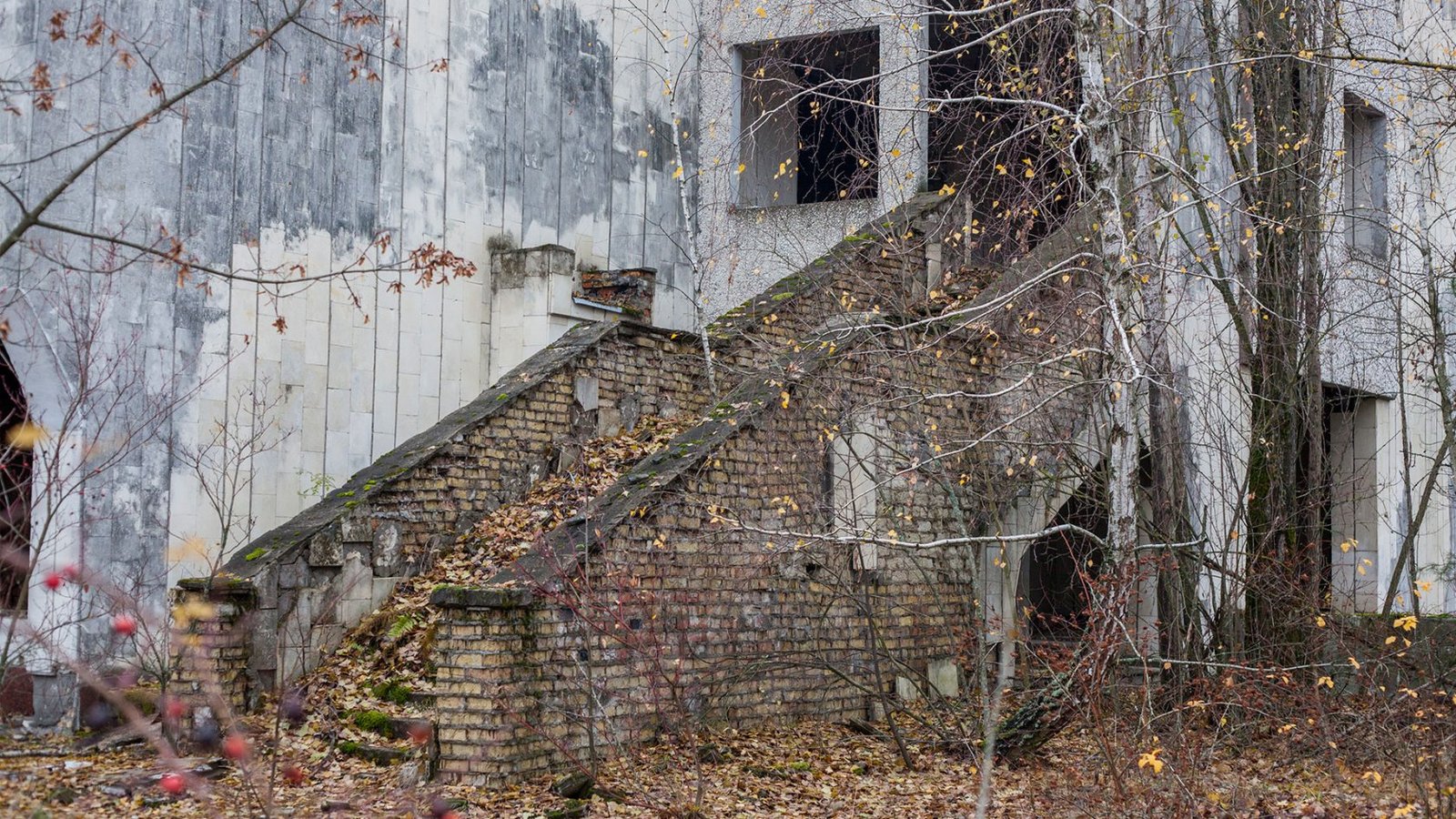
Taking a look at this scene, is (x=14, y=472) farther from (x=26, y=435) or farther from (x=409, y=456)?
(x=409, y=456)

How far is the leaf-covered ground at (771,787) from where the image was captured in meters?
8.42

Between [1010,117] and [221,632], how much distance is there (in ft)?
35.8

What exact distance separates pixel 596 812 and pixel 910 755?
290 cm

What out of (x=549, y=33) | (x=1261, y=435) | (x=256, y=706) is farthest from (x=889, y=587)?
(x=549, y=33)

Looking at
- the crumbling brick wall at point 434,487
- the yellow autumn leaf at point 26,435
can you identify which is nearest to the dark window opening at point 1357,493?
the crumbling brick wall at point 434,487

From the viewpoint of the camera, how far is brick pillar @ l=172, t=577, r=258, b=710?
10.5 metres

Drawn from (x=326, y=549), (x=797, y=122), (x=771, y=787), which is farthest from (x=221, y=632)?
(x=797, y=122)

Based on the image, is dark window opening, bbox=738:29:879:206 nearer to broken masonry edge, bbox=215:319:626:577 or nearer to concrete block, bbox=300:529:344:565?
broken masonry edge, bbox=215:319:626:577

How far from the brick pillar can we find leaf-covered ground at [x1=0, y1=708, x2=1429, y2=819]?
656mm

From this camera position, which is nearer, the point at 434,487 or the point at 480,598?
the point at 480,598

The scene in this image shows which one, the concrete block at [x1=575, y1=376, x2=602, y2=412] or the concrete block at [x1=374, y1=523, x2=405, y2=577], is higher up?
the concrete block at [x1=575, y1=376, x2=602, y2=412]

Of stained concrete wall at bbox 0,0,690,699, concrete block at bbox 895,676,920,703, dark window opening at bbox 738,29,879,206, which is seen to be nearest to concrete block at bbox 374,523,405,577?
stained concrete wall at bbox 0,0,690,699

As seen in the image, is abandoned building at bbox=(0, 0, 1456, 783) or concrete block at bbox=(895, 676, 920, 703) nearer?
abandoned building at bbox=(0, 0, 1456, 783)

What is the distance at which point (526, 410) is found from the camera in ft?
41.4
